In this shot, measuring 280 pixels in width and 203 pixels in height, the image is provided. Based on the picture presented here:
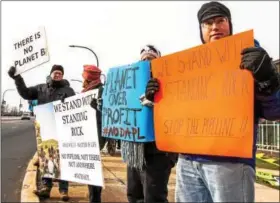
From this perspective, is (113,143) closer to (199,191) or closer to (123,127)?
(123,127)

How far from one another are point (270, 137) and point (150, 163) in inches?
461

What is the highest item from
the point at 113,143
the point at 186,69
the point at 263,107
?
the point at 186,69

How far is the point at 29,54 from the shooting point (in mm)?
5137

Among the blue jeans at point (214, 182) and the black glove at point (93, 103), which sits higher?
the black glove at point (93, 103)

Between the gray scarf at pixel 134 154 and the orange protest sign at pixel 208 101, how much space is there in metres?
0.50

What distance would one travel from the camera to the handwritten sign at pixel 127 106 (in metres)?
3.15

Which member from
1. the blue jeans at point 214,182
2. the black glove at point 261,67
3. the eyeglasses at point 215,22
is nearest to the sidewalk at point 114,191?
the blue jeans at point 214,182

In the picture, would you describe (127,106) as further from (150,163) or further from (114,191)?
(114,191)

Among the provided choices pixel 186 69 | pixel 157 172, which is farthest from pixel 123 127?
pixel 186 69

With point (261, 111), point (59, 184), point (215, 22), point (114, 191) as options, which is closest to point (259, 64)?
point (261, 111)

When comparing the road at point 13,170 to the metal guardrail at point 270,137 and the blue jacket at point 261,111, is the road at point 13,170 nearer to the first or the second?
the blue jacket at point 261,111

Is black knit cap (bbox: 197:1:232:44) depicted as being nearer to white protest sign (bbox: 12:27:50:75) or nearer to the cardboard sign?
the cardboard sign

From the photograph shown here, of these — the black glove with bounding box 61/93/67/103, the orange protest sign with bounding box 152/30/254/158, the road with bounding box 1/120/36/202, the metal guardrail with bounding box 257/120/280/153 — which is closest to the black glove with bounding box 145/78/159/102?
the orange protest sign with bounding box 152/30/254/158

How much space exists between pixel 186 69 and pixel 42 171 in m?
3.89
